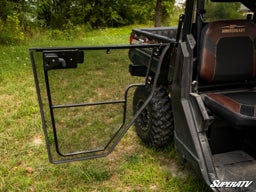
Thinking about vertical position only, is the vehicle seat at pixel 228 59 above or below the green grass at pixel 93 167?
above

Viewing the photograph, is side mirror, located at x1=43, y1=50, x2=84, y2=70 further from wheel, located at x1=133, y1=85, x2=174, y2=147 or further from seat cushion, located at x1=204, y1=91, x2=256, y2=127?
seat cushion, located at x1=204, y1=91, x2=256, y2=127

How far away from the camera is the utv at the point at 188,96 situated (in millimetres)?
2289

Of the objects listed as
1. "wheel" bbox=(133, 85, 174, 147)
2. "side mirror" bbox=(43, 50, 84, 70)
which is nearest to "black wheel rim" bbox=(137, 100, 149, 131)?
"wheel" bbox=(133, 85, 174, 147)

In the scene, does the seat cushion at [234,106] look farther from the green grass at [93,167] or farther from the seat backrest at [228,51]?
the green grass at [93,167]

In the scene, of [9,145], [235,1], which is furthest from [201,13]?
[9,145]

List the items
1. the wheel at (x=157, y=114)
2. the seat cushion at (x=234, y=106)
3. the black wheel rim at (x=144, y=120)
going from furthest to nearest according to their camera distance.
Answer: the black wheel rim at (x=144, y=120) < the wheel at (x=157, y=114) < the seat cushion at (x=234, y=106)

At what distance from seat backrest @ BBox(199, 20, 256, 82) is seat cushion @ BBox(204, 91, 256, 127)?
0.18m

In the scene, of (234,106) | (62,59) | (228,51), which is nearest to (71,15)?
(228,51)

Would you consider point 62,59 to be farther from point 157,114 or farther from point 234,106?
point 234,106

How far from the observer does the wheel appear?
3.02 metres

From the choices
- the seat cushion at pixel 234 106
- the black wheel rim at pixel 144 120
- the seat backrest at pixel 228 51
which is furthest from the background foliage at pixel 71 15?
the seat cushion at pixel 234 106

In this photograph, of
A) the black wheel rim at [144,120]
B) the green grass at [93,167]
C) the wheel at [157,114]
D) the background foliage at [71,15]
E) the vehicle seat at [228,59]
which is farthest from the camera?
the background foliage at [71,15]

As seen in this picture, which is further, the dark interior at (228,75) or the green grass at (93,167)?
the green grass at (93,167)

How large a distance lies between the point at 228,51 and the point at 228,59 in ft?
0.22
